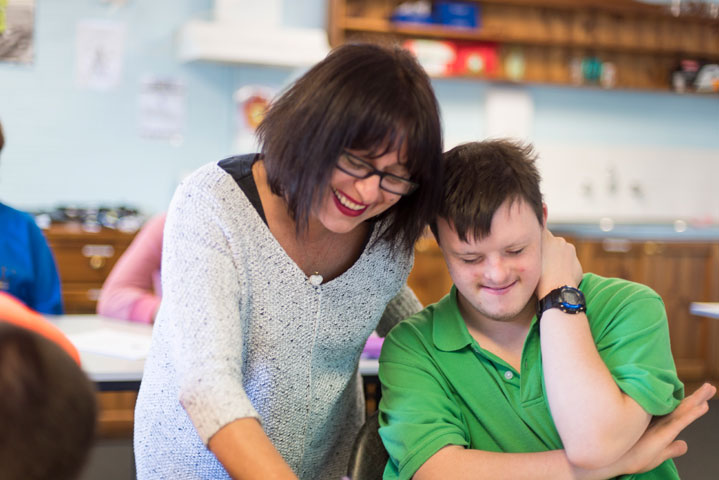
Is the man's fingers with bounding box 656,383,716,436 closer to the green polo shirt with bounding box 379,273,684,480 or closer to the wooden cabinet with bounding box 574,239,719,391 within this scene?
the green polo shirt with bounding box 379,273,684,480

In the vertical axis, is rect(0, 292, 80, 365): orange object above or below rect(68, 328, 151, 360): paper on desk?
above

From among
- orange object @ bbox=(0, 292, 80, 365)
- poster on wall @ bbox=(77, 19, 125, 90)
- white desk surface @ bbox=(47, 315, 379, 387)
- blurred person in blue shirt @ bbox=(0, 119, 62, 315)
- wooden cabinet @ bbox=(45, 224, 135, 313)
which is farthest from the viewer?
poster on wall @ bbox=(77, 19, 125, 90)

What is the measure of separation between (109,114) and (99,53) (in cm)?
36

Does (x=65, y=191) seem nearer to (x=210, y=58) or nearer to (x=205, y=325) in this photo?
(x=210, y=58)

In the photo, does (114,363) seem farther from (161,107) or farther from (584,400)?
(161,107)

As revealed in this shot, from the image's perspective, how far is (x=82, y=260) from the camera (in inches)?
163

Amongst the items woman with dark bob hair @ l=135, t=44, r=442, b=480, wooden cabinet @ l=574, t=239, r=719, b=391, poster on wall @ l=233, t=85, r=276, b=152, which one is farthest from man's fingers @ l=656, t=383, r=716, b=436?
poster on wall @ l=233, t=85, r=276, b=152

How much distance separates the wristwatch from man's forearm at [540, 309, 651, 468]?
1 cm

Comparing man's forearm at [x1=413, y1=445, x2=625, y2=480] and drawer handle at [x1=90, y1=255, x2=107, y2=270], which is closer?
man's forearm at [x1=413, y1=445, x2=625, y2=480]

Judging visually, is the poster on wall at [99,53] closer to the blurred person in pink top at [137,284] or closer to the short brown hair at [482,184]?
the blurred person in pink top at [137,284]

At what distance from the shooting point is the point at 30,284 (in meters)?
2.48

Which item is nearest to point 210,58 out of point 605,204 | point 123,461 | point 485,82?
point 485,82

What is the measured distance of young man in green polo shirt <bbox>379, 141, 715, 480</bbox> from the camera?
1225 mm

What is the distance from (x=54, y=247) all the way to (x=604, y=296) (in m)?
3.33
